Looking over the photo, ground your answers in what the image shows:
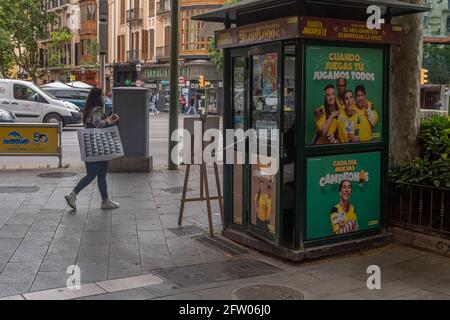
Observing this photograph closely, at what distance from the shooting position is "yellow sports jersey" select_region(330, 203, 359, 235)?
6.45 m

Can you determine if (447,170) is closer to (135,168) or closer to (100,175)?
(100,175)

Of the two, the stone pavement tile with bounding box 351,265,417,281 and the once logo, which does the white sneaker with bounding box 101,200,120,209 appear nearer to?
the stone pavement tile with bounding box 351,265,417,281

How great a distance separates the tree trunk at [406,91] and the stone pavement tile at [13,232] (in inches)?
183

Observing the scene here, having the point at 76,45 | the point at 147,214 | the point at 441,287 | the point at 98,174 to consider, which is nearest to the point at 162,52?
the point at 76,45

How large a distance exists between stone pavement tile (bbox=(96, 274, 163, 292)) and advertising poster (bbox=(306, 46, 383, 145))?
205cm

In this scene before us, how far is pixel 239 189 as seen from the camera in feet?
23.3

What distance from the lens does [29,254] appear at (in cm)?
645

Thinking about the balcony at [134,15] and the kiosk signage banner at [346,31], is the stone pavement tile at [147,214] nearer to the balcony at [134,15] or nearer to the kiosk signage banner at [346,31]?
the kiosk signage banner at [346,31]

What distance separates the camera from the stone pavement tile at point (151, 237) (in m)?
7.09

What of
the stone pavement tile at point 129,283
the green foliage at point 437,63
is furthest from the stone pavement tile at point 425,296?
the green foliage at point 437,63

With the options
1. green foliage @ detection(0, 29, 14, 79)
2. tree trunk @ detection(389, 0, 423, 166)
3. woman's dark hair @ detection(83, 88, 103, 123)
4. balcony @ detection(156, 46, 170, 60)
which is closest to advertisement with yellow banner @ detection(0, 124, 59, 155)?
woman's dark hair @ detection(83, 88, 103, 123)

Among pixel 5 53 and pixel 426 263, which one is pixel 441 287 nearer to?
pixel 426 263

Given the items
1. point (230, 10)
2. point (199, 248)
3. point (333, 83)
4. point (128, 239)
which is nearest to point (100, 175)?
point (128, 239)

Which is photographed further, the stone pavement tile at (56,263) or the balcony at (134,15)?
the balcony at (134,15)
